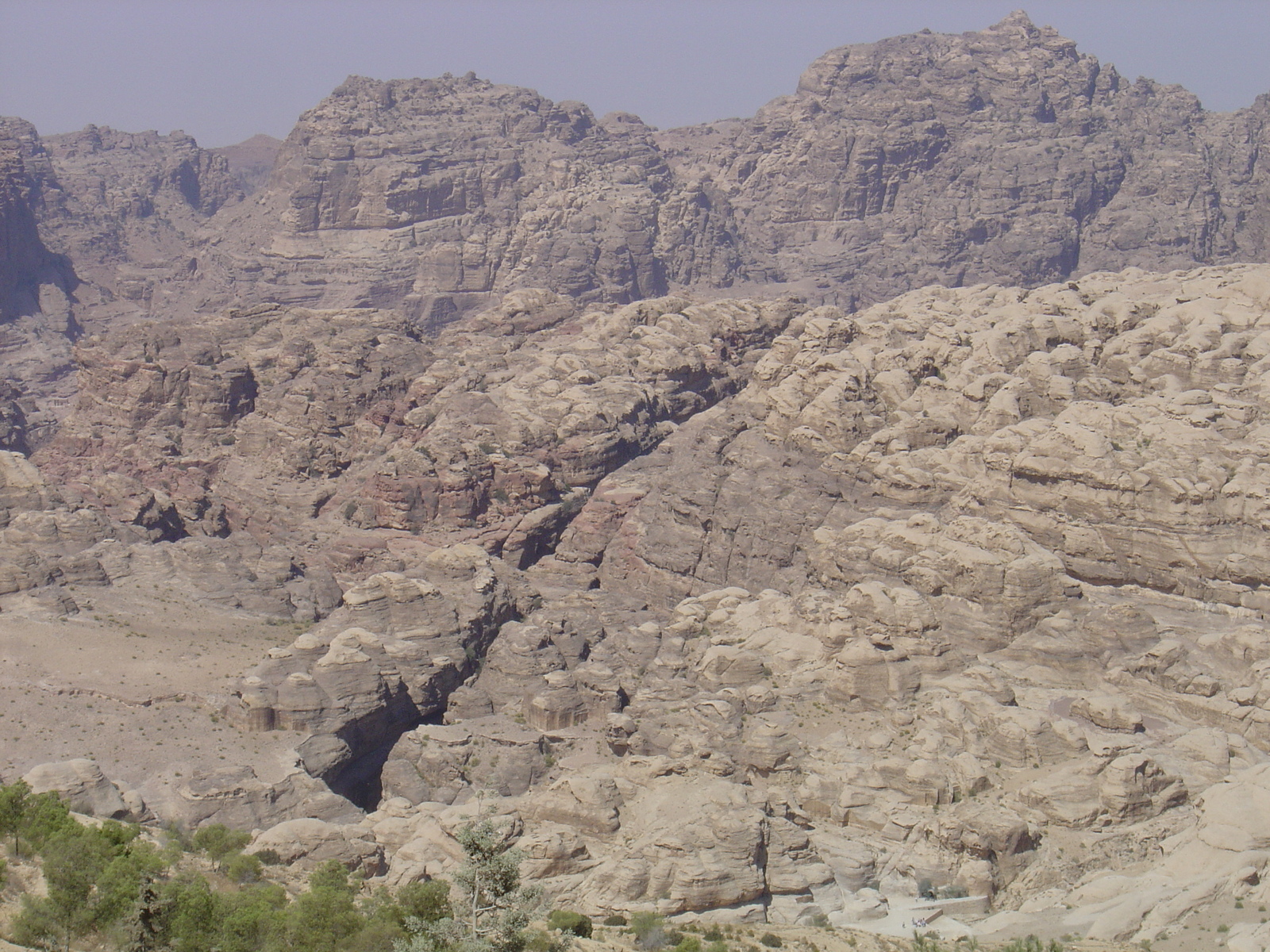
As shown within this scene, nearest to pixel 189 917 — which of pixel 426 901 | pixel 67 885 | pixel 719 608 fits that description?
pixel 67 885

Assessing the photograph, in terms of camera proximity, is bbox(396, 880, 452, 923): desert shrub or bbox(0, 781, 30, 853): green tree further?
bbox(0, 781, 30, 853): green tree

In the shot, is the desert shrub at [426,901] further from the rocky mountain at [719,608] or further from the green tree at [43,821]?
the green tree at [43,821]

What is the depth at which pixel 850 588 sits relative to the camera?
66.8m

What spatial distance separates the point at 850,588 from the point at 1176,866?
70.0 feet

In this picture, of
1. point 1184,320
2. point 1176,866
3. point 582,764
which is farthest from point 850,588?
point 1184,320

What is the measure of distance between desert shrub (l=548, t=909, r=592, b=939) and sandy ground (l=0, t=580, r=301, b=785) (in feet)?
78.0

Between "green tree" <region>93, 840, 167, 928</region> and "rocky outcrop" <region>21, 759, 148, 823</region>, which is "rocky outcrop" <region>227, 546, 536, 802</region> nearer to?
"rocky outcrop" <region>21, 759, 148, 823</region>

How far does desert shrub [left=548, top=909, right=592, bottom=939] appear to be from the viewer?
143 feet

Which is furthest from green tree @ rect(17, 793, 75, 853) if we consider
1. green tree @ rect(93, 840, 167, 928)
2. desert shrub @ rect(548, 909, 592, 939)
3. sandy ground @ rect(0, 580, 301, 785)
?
desert shrub @ rect(548, 909, 592, 939)

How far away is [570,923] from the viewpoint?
144 ft

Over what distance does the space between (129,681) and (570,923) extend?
3689 centimetres

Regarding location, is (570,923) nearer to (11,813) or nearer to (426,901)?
(426,901)

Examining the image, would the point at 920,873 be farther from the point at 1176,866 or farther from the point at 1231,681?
the point at 1231,681

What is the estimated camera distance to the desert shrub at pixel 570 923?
43.6 m
